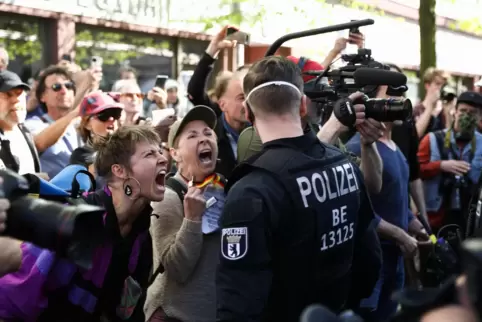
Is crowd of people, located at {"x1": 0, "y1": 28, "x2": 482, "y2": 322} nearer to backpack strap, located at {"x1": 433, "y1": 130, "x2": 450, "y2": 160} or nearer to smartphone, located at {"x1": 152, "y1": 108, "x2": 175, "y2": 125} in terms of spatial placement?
smartphone, located at {"x1": 152, "y1": 108, "x2": 175, "y2": 125}

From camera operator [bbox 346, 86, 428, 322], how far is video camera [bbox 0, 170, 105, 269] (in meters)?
2.96

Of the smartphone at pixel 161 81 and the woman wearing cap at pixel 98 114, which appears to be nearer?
the woman wearing cap at pixel 98 114

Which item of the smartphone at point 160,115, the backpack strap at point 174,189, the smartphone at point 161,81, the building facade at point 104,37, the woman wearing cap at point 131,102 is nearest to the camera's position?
the backpack strap at point 174,189

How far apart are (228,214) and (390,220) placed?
244 centimetres

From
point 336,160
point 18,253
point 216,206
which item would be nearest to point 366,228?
point 336,160

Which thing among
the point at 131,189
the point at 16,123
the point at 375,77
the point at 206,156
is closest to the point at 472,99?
the point at 375,77

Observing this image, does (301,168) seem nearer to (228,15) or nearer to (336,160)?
(336,160)

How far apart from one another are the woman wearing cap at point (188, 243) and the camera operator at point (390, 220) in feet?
4.56

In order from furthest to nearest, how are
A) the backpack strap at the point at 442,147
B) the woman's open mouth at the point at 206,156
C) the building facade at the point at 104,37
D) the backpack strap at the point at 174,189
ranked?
the building facade at the point at 104,37, the backpack strap at the point at 442,147, the woman's open mouth at the point at 206,156, the backpack strap at the point at 174,189

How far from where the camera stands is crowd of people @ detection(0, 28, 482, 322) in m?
2.92

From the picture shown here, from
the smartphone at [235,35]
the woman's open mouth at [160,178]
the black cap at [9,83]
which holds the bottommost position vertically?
the woman's open mouth at [160,178]

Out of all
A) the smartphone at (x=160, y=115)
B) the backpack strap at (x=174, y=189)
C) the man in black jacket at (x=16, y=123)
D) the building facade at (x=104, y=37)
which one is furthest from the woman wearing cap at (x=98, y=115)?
the building facade at (x=104, y=37)

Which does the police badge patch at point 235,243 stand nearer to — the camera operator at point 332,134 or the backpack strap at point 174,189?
the camera operator at point 332,134

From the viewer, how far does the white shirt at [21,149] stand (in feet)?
17.3
